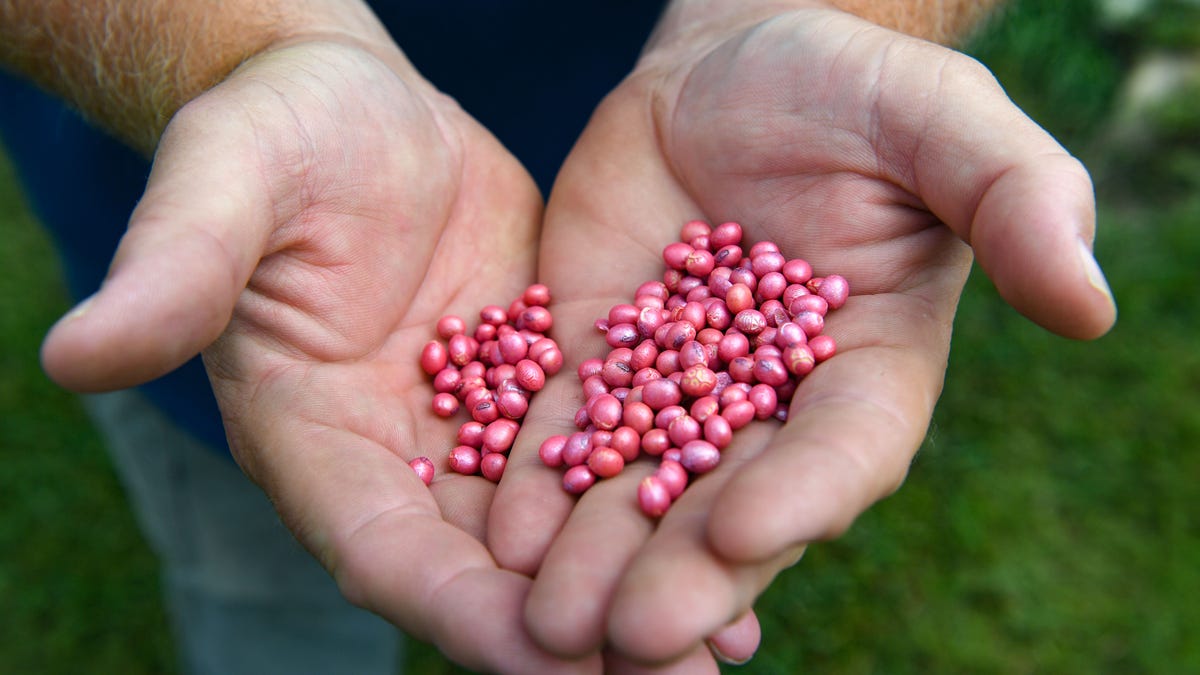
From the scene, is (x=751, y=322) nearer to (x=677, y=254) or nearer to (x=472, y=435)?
(x=677, y=254)

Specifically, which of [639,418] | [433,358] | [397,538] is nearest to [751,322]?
[639,418]

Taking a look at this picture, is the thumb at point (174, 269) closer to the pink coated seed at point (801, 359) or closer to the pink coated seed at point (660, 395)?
the pink coated seed at point (660, 395)

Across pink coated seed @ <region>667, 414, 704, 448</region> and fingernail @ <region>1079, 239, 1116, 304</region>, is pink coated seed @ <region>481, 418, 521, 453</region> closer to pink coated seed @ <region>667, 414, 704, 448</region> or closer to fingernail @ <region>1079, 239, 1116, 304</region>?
pink coated seed @ <region>667, 414, 704, 448</region>

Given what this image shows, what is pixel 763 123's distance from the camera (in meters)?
2.58

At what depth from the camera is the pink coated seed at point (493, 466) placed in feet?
7.66

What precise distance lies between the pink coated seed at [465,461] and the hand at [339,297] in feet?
0.11

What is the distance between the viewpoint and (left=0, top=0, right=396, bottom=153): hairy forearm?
9.10 feet

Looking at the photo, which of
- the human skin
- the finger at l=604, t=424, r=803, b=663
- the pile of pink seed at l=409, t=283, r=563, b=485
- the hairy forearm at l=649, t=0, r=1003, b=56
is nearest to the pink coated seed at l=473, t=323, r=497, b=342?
the pile of pink seed at l=409, t=283, r=563, b=485

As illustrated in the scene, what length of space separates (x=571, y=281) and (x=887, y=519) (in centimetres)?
236

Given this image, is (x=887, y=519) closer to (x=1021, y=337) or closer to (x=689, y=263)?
(x=1021, y=337)

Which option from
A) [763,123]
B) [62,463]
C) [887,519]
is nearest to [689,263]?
[763,123]

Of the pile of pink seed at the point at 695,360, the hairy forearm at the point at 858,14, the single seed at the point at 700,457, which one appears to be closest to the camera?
the single seed at the point at 700,457

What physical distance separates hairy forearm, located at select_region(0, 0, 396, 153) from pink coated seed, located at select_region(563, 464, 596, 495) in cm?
154

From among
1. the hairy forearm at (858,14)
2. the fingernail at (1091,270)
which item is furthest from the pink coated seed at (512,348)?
the fingernail at (1091,270)
